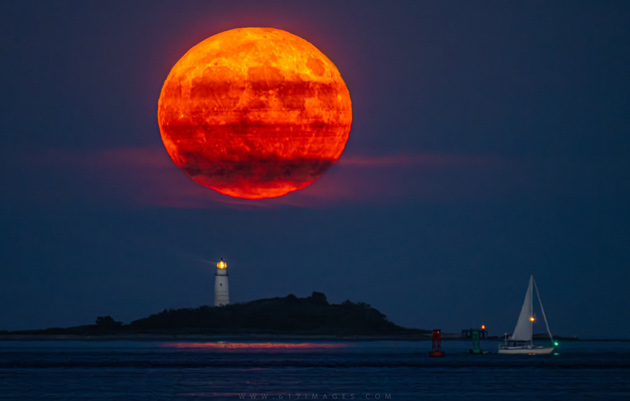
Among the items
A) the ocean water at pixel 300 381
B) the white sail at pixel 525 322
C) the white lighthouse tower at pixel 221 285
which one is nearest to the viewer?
the ocean water at pixel 300 381

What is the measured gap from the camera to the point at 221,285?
506 feet

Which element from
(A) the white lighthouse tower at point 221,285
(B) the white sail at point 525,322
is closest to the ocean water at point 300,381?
(B) the white sail at point 525,322

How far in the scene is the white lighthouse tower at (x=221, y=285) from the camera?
152125 millimetres

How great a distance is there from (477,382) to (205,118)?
44.1m

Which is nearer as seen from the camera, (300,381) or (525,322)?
(300,381)

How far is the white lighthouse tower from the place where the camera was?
152 meters

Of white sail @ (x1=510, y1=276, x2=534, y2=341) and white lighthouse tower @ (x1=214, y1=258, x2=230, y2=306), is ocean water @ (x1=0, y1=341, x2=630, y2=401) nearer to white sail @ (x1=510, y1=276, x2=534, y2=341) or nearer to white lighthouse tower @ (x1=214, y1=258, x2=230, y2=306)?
white sail @ (x1=510, y1=276, x2=534, y2=341)

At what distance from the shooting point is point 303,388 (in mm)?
60938

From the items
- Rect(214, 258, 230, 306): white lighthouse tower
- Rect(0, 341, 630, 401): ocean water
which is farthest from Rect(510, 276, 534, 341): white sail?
Rect(214, 258, 230, 306): white lighthouse tower

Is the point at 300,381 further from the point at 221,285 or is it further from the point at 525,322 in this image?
the point at 221,285

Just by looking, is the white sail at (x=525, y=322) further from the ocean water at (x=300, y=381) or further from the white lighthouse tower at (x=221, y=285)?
the white lighthouse tower at (x=221, y=285)

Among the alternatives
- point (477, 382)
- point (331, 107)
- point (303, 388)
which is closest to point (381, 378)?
point (477, 382)

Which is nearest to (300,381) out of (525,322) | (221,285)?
(525,322)

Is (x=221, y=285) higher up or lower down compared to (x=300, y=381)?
higher up
